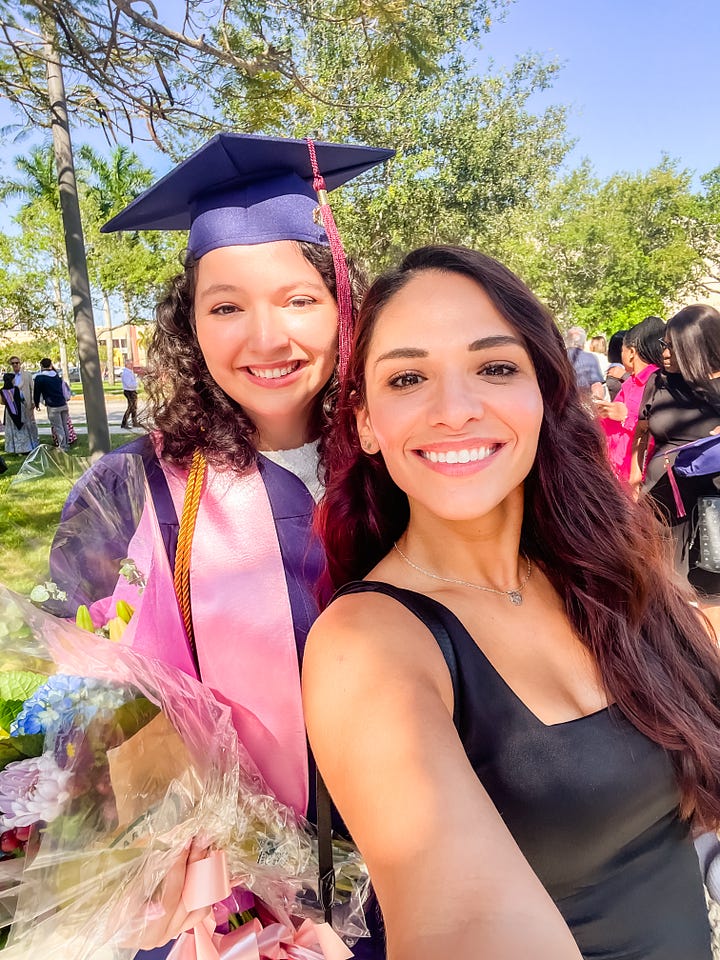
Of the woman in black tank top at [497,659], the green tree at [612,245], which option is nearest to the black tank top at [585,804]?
the woman in black tank top at [497,659]

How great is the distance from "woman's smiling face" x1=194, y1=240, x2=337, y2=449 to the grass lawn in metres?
0.43

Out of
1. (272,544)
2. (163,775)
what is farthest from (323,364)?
(163,775)

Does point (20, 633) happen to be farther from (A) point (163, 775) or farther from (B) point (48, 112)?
(B) point (48, 112)

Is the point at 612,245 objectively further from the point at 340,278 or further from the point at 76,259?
the point at 340,278

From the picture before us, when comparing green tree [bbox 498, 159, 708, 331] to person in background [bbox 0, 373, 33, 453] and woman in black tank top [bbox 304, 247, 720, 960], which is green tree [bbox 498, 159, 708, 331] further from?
woman in black tank top [bbox 304, 247, 720, 960]

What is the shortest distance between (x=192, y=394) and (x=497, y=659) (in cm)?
97

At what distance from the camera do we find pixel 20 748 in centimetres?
99

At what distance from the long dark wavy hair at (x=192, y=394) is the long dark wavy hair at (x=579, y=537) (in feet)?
0.68

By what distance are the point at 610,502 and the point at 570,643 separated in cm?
38

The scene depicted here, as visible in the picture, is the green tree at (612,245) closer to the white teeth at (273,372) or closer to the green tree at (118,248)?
the green tree at (118,248)

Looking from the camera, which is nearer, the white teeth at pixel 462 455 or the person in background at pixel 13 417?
the white teeth at pixel 462 455

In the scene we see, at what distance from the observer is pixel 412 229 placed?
44.7ft

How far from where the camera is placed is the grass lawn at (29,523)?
48.8 inches

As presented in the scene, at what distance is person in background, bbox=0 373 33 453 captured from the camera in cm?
1090
